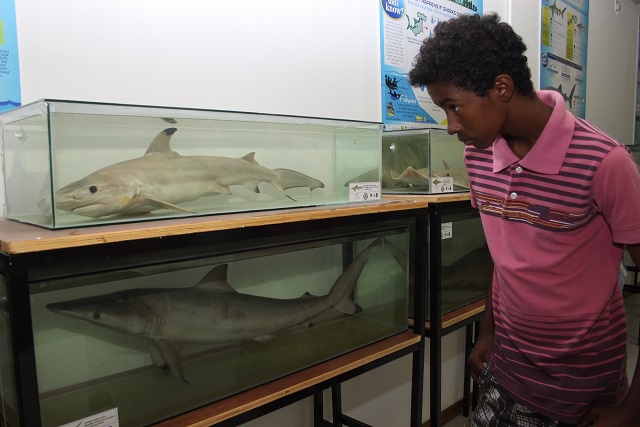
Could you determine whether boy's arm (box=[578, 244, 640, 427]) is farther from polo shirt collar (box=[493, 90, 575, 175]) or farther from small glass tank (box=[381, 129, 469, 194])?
small glass tank (box=[381, 129, 469, 194])

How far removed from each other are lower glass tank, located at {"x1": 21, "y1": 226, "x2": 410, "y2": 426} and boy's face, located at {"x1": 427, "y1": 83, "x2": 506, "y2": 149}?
0.51m

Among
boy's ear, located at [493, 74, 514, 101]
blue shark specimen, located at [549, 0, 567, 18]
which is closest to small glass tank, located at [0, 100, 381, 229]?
boy's ear, located at [493, 74, 514, 101]

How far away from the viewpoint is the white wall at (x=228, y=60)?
1408 millimetres

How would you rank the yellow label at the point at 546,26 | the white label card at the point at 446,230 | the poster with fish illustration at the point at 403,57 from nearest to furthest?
the white label card at the point at 446,230
the poster with fish illustration at the point at 403,57
the yellow label at the point at 546,26

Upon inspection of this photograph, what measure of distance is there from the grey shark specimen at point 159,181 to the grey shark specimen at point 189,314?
0.21 meters

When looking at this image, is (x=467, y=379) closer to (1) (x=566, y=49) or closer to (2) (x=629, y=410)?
(2) (x=629, y=410)

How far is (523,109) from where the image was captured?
117 cm

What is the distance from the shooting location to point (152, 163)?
1257mm

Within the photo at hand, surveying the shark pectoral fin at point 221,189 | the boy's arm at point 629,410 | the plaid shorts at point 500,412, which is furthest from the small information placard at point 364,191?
the boy's arm at point 629,410

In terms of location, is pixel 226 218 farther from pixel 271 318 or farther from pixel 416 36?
pixel 416 36

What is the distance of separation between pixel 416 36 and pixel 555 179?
1578 millimetres

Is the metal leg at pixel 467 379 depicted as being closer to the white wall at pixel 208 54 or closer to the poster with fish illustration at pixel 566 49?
the white wall at pixel 208 54

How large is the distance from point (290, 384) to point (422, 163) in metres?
1.16

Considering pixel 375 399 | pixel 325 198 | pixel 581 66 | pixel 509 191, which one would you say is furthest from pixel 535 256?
pixel 581 66
